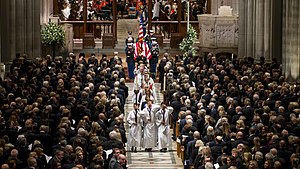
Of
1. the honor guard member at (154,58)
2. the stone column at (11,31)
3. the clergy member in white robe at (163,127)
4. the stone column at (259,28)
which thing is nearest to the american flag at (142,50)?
the honor guard member at (154,58)

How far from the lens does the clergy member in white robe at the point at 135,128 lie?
3172 cm

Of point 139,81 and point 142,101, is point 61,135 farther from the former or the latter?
point 139,81

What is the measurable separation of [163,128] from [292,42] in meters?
11.3

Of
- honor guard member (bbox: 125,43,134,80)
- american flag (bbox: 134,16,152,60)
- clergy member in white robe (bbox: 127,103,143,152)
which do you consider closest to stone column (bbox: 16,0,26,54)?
honor guard member (bbox: 125,43,134,80)

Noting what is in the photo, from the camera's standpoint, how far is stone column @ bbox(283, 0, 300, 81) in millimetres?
41125

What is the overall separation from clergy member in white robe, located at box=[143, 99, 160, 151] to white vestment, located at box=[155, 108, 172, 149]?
127 millimetres

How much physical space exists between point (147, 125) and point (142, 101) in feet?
8.14

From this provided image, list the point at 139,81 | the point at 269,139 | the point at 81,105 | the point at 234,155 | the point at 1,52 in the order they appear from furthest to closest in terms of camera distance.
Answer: the point at 1,52
the point at 139,81
the point at 81,105
the point at 269,139
the point at 234,155

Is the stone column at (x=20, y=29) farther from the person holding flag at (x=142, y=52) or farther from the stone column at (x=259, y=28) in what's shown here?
the stone column at (x=259, y=28)

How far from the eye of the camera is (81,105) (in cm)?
3055

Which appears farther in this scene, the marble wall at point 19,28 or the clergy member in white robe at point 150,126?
the marble wall at point 19,28

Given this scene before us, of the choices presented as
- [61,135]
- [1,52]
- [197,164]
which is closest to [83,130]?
[61,135]

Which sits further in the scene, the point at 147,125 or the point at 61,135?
the point at 147,125

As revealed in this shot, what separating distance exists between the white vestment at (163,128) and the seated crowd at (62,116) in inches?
55.8
